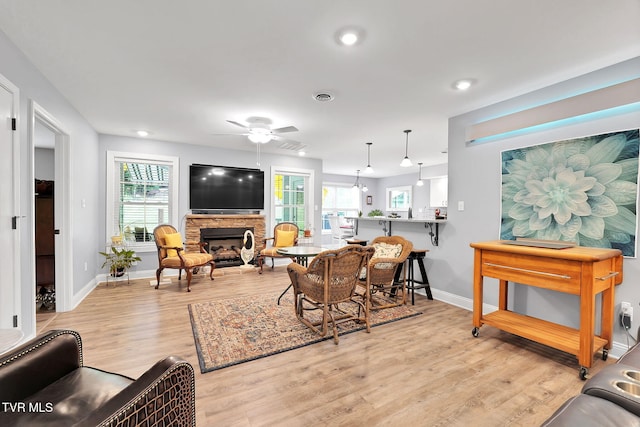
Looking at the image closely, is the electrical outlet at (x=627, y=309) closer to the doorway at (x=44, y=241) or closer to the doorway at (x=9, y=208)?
the doorway at (x=9, y=208)

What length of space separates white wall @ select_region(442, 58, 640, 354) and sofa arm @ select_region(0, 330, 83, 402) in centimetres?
369

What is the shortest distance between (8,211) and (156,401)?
231 centimetres

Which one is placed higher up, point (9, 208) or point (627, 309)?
point (9, 208)

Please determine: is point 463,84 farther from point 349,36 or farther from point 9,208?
point 9,208

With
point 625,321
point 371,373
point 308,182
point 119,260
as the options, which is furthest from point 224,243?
point 625,321

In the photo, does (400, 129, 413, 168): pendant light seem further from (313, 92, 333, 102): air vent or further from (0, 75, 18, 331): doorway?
(0, 75, 18, 331): doorway

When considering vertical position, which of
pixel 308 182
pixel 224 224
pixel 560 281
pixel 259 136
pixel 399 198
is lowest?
pixel 560 281

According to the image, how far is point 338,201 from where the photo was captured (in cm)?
1045

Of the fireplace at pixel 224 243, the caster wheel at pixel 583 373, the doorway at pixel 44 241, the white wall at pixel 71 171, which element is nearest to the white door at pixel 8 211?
the white wall at pixel 71 171

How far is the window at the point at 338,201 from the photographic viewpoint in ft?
33.7

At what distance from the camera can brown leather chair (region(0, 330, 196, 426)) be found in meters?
0.86

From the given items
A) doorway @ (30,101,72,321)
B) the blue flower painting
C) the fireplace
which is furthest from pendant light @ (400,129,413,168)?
doorway @ (30,101,72,321)

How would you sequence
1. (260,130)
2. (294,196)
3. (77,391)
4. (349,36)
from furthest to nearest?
(294,196) < (260,130) < (349,36) < (77,391)

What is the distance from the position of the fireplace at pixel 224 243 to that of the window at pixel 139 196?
71cm
